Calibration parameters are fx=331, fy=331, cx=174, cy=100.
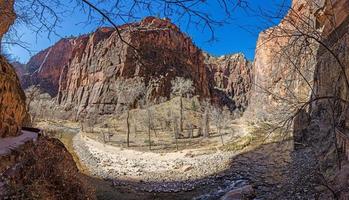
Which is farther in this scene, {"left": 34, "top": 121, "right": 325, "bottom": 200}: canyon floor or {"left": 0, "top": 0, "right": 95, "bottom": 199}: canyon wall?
{"left": 34, "top": 121, "right": 325, "bottom": 200}: canyon floor

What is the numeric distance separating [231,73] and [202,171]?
327 feet

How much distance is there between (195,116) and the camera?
148 ft

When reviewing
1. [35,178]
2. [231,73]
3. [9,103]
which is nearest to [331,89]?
[35,178]

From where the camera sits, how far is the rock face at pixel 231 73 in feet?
358

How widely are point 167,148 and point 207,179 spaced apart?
11856mm

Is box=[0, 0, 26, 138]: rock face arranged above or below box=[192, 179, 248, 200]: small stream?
above

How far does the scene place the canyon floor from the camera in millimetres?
13906

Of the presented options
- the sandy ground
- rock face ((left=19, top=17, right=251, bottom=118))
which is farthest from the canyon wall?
rock face ((left=19, top=17, right=251, bottom=118))

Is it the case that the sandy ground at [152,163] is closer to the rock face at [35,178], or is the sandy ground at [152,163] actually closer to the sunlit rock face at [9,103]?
the sunlit rock face at [9,103]

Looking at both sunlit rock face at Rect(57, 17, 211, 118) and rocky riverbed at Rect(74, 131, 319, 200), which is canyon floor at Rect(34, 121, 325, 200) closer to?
rocky riverbed at Rect(74, 131, 319, 200)

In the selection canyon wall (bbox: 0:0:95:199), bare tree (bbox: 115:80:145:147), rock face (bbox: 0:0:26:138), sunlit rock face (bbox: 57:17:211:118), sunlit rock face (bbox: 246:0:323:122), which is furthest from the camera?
sunlit rock face (bbox: 57:17:211:118)

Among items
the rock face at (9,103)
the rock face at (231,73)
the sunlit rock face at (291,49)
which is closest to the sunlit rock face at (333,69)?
the sunlit rock face at (291,49)

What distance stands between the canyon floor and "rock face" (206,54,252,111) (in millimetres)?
80404

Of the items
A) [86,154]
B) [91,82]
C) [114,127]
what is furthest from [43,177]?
[91,82]
